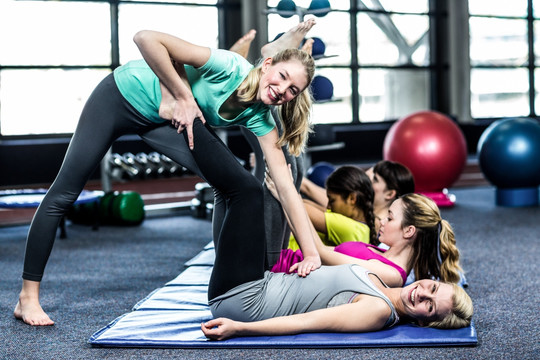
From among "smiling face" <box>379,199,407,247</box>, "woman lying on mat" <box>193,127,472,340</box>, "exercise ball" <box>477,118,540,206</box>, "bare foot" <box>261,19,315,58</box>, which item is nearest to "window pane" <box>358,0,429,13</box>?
"exercise ball" <box>477,118,540,206</box>

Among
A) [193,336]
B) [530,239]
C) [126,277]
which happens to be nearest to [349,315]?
[193,336]

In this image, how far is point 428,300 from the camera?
81.0 inches

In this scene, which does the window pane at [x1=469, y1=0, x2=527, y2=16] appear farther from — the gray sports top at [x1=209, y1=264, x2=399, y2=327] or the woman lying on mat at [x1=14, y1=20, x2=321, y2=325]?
the gray sports top at [x1=209, y1=264, x2=399, y2=327]

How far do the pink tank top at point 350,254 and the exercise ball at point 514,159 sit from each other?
3434mm

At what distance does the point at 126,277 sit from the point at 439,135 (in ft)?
10.6

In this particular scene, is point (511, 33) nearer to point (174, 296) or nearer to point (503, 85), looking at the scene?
point (503, 85)

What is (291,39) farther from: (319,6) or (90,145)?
(319,6)

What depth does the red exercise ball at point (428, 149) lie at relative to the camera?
5.43 metres

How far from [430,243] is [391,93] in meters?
6.65

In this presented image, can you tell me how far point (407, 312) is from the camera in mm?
2129

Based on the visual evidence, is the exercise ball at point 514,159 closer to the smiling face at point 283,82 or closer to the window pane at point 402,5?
the window pane at point 402,5

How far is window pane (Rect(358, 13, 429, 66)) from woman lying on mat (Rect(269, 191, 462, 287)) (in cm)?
624

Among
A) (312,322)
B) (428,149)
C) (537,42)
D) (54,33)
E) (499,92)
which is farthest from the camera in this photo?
(537,42)

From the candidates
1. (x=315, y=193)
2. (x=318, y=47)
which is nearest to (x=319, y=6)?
(x=318, y=47)
